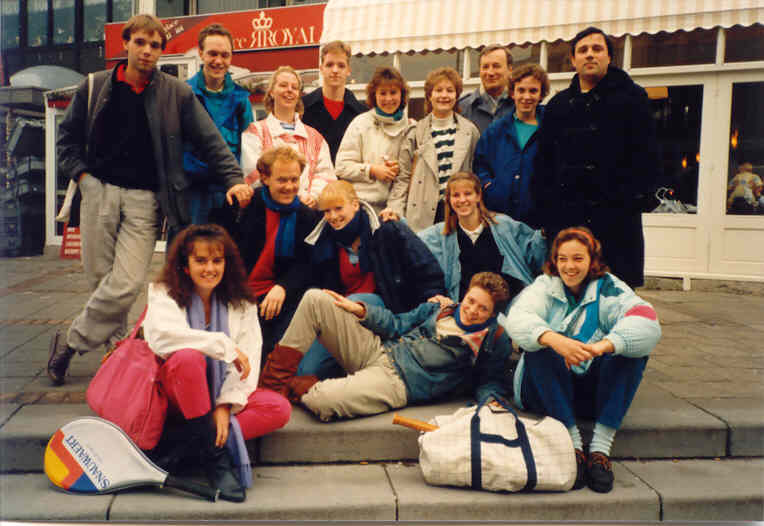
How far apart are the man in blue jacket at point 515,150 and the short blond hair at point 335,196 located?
2.86 ft

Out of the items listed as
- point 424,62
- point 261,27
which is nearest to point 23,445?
point 424,62

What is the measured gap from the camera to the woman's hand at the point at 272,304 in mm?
3670

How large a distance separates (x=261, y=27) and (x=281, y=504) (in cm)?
808

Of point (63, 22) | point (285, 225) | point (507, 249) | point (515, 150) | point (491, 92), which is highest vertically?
point (63, 22)

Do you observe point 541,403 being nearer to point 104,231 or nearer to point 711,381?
point 711,381

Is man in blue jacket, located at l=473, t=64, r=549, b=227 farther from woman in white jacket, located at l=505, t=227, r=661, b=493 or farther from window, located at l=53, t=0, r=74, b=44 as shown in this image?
window, located at l=53, t=0, r=74, b=44

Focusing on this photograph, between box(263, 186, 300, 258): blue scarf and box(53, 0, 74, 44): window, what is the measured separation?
8.07 metres

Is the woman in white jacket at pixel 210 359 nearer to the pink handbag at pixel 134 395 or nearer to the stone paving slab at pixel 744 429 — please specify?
the pink handbag at pixel 134 395

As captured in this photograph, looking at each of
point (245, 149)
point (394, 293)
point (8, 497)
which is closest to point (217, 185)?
point (245, 149)

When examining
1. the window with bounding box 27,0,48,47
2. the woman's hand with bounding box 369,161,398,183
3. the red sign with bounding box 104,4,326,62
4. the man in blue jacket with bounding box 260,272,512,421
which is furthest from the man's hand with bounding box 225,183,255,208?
the window with bounding box 27,0,48,47

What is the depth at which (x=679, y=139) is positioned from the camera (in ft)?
25.4

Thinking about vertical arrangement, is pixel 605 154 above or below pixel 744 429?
above

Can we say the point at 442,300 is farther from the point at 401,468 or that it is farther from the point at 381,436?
the point at 401,468

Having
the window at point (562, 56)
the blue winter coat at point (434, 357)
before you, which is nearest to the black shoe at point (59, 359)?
the blue winter coat at point (434, 357)
